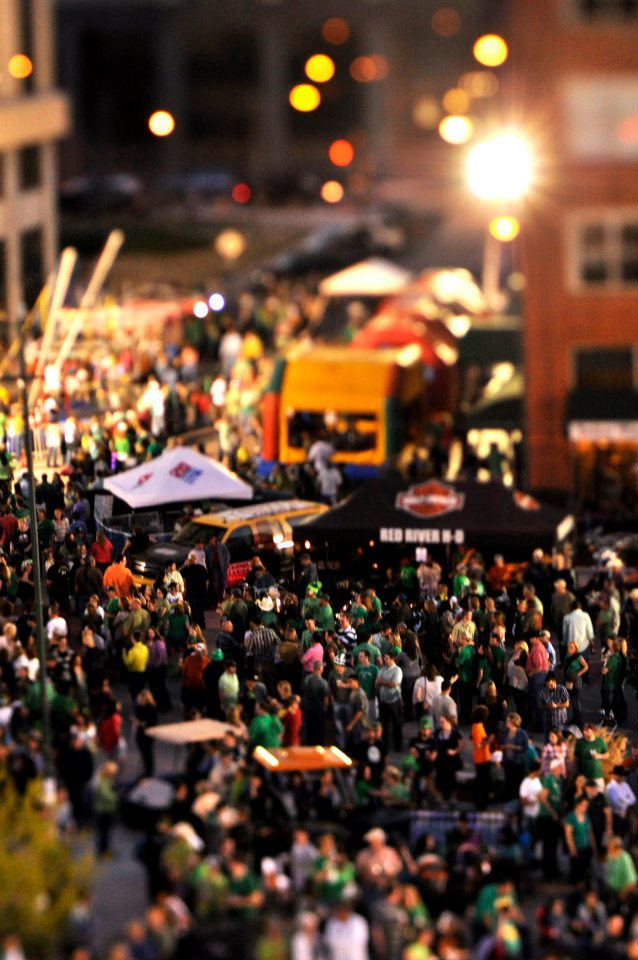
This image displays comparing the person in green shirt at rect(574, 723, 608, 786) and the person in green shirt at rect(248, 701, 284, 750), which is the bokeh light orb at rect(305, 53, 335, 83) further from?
the person in green shirt at rect(248, 701, 284, 750)

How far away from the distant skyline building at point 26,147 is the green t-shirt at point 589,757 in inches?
1706

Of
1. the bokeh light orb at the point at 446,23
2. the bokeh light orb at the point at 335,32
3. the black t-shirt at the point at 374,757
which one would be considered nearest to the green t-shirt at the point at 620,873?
the black t-shirt at the point at 374,757

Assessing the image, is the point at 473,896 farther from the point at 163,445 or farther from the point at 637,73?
the point at 637,73

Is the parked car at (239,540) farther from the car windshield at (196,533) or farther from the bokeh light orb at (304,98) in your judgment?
the bokeh light orb at (304,98)

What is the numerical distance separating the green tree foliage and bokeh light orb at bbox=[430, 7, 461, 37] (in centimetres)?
11816

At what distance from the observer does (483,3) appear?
131625mm

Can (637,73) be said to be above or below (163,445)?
above

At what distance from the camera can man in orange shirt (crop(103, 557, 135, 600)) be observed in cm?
3549

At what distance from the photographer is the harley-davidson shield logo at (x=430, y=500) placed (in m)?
40.6

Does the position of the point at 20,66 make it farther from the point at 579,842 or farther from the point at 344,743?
the point at 579,842

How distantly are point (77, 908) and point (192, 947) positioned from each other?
126 cm

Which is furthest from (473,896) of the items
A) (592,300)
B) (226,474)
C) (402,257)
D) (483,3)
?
(483,3)

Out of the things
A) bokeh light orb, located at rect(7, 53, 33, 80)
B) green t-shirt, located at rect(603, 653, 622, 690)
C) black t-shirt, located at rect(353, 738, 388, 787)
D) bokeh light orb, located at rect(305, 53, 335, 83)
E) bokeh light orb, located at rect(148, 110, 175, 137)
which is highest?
bokeh light orb, located at rect(7, 53, 33, 80)

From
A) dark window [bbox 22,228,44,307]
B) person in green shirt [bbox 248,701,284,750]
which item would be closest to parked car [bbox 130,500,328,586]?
person in green shirt [bbox 248,701,284,750]
